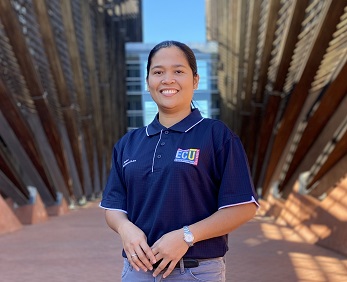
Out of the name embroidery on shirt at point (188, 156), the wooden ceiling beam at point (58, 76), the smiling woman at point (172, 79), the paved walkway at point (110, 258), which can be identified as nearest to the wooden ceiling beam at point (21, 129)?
the wooden ceiling beam at point (58, 76)

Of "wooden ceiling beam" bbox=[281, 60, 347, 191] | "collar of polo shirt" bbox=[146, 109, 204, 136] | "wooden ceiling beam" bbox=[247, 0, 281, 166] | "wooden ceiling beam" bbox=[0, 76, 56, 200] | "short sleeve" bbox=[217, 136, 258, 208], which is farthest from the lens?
"wooden ceiling beam" bbox=[247, 0, 281, 166]

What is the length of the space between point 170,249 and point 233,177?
0.40 metres

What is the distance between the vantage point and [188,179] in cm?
187

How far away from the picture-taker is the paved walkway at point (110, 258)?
19.5ft

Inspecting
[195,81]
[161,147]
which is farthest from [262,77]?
[161,147]

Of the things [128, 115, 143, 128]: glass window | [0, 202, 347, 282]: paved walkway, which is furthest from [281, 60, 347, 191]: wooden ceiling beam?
[128, 115, 143, 128]: glass window

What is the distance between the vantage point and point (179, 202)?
186 centimetres

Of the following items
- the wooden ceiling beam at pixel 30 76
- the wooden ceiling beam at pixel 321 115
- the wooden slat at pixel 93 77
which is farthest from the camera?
the wooden slat at pixel 93 77

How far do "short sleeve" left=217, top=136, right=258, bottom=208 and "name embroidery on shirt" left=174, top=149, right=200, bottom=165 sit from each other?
4.4 inches

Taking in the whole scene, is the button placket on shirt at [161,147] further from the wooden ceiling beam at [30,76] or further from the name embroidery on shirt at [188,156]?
the wooden ceiling beam at [30,76]

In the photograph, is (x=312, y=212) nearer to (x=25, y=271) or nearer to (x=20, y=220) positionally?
(x=25, y=271)

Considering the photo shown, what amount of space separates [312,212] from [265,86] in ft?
29.6

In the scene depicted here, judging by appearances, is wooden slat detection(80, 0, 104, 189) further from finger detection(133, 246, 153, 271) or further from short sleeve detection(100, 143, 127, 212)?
finger detection(133, 246, 153, 271)

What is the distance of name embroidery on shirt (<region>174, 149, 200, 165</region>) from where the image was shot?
1.86 m
